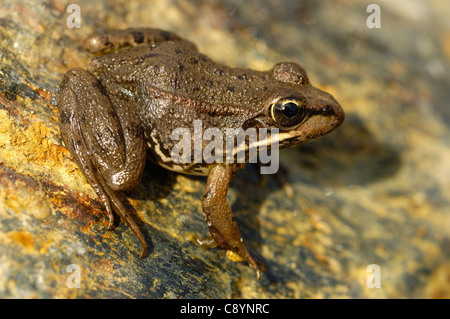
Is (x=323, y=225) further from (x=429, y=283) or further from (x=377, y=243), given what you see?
(x=429, y=283)

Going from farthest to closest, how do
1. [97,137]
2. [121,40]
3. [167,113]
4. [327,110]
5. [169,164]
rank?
[121,40], [169,164], [327,110], [167,113], [97,137]

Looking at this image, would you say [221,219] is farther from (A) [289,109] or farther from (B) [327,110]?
(B) [327,110]

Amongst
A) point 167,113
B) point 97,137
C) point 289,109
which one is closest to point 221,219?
point 167,113

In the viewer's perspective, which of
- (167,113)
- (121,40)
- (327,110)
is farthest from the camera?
(121,40)

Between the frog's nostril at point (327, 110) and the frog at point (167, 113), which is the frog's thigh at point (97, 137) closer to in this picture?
the frog at point (167, 113)

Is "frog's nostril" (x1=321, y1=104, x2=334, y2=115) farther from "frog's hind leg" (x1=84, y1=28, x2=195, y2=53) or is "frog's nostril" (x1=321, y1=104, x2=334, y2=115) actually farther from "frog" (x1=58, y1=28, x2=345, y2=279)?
"frog's hind leg" (x1=84, y1=28, x2=195, y2=53)

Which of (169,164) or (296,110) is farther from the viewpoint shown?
(169,164)

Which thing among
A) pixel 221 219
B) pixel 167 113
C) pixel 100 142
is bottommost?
pixel 221 219

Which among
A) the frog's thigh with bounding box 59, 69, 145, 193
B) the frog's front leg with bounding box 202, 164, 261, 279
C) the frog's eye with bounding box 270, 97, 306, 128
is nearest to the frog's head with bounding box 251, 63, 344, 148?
the frog's eye with bounding box 270, 97, 306, 128
